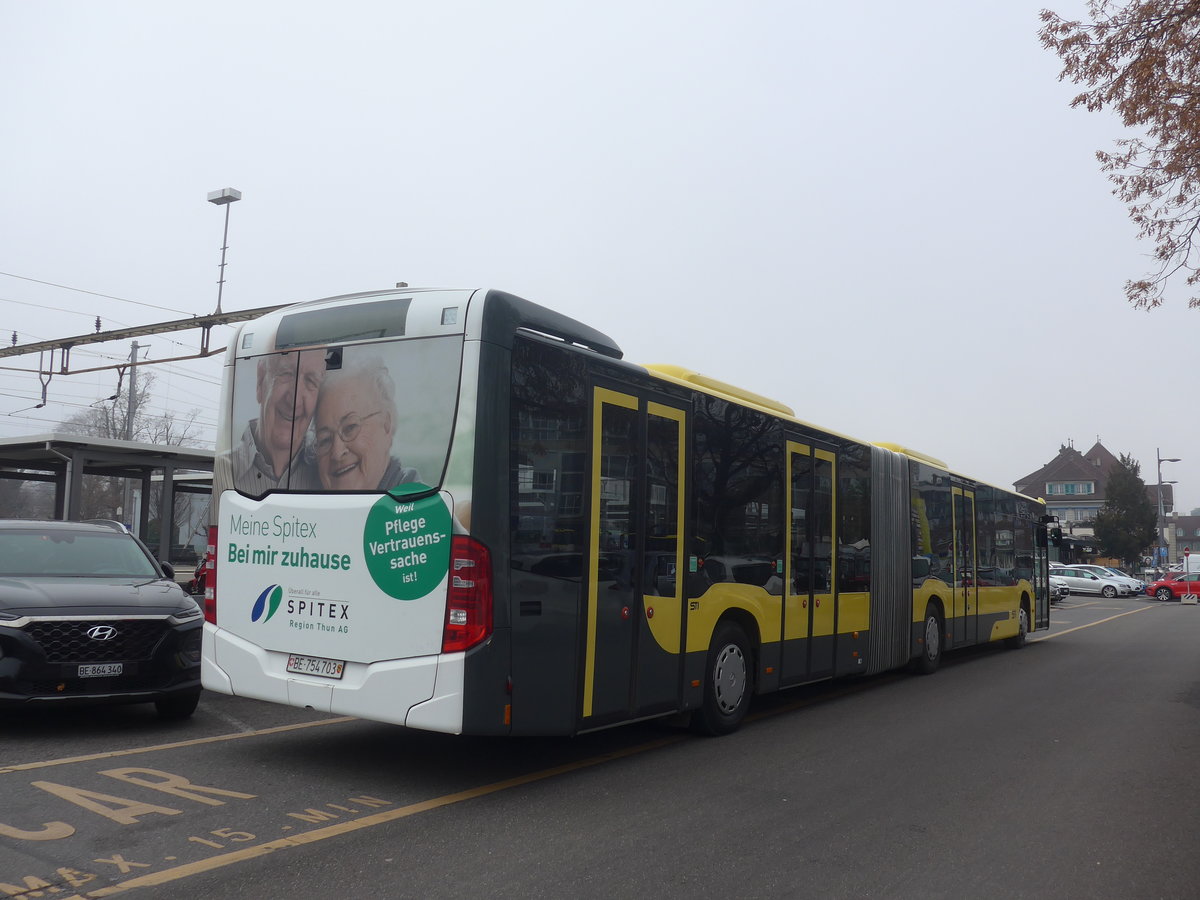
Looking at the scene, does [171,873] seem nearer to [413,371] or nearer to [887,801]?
[413,371]

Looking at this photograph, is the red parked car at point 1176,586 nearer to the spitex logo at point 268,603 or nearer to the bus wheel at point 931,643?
the bus wheel at point 931,643

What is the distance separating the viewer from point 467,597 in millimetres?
5926

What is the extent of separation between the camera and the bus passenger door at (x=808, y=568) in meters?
9.83

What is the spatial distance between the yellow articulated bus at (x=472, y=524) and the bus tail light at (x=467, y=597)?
13 mm

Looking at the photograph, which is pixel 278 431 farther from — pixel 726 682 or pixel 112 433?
pixel 112 433

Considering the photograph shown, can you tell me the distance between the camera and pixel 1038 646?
20047 mm

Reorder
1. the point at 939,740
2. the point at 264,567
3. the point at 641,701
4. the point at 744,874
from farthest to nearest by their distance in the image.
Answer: the point at 939,740, the point at 641,701, the point at 264,567, the point at 744,874

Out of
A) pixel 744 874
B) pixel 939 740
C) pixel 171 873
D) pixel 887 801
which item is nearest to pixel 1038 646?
pixel 939 740

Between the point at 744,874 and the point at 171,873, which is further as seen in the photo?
the point at 744,874

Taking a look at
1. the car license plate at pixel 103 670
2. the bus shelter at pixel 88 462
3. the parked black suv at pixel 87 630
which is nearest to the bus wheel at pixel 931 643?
the parked black suv at pixel 87 630

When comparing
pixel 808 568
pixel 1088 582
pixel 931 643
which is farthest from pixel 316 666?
pixel 1088 582

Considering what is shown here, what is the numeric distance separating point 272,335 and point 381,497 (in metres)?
1.70

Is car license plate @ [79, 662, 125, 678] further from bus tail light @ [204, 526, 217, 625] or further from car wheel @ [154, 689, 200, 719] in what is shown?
bus tail light @ [204, 526, 217, 625]

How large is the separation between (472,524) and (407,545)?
52 centimetres
